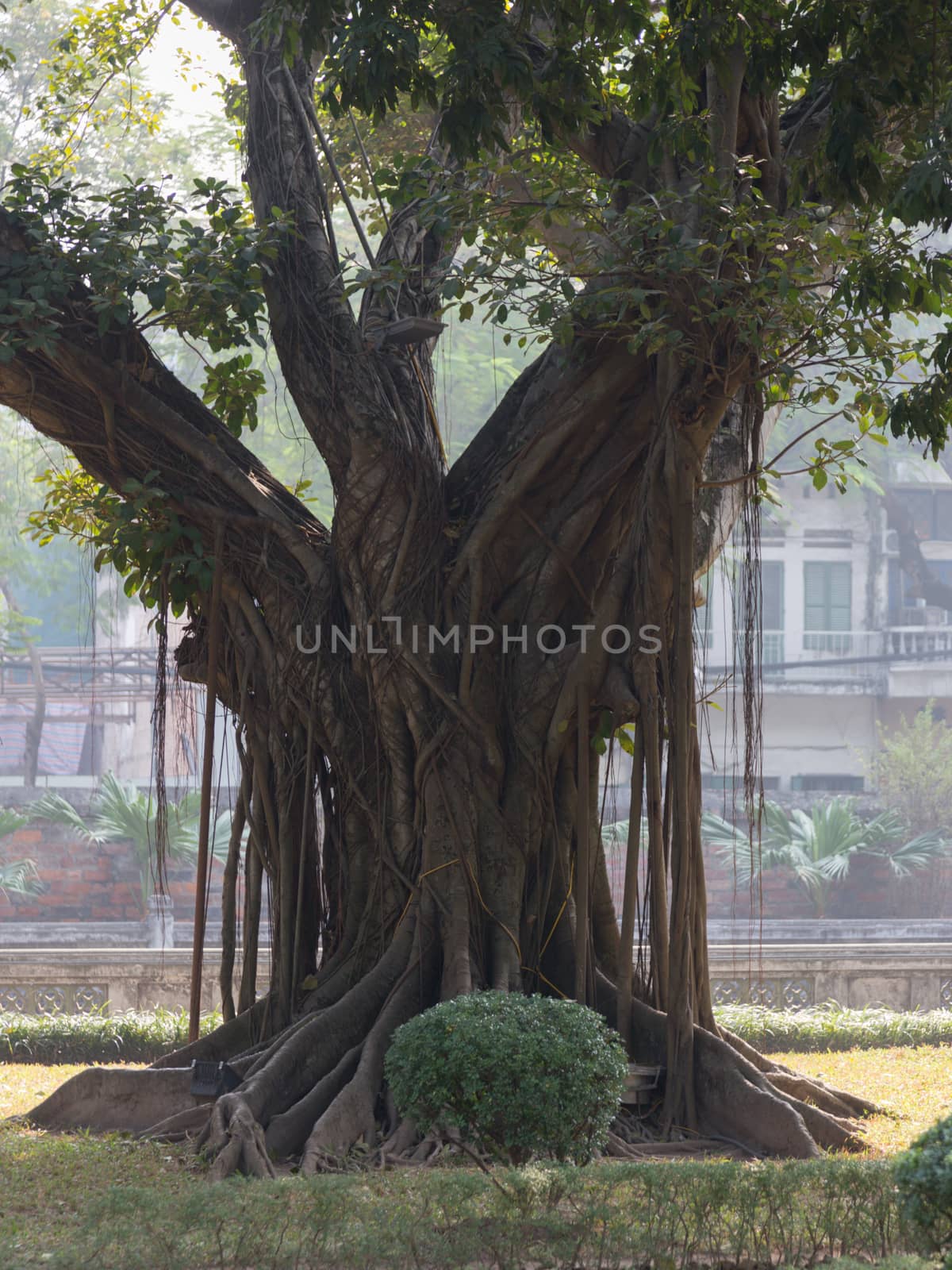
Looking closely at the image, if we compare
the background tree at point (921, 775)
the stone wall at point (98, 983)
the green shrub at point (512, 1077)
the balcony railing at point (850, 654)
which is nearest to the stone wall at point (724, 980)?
the stone wall at point (98, 983)

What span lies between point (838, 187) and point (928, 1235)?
307cm

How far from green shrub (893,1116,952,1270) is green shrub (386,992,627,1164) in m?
1.41

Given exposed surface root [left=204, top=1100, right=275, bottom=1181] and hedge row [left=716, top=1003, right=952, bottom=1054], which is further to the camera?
hedge row [left=716, top=1003, right=952, bottom=1054]

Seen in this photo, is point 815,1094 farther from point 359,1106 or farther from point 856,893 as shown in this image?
point 856,893

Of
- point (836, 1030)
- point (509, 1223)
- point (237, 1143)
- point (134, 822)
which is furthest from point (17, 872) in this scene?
point (509, 1223)

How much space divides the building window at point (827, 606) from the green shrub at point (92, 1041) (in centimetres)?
1843

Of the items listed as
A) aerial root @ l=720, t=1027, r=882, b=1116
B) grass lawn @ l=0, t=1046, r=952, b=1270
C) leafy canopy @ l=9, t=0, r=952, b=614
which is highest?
leafy canopy @ l=9, t=0, r=952, b=614

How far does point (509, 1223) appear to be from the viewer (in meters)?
3.39

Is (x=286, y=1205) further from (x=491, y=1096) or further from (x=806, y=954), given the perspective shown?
(x=806, y=954)

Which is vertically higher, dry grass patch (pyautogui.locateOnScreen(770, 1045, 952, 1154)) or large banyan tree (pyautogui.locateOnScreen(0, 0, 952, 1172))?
large banyan tree (pyautogui.locateOnScreen(0, 0, 952, 1172))

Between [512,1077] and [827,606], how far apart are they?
2174 centimetres

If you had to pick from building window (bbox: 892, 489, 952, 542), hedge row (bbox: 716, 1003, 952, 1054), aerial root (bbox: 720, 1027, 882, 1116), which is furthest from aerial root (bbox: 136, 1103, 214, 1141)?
building window (bbox: 892, 489, 952, 542)

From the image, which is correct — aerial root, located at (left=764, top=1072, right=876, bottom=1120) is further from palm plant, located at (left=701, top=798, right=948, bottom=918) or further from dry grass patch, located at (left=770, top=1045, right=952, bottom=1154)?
palm plant, located at (left=701, top=798, right=948, bottom=918)

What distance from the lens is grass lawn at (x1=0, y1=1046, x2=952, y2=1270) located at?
3.34m
